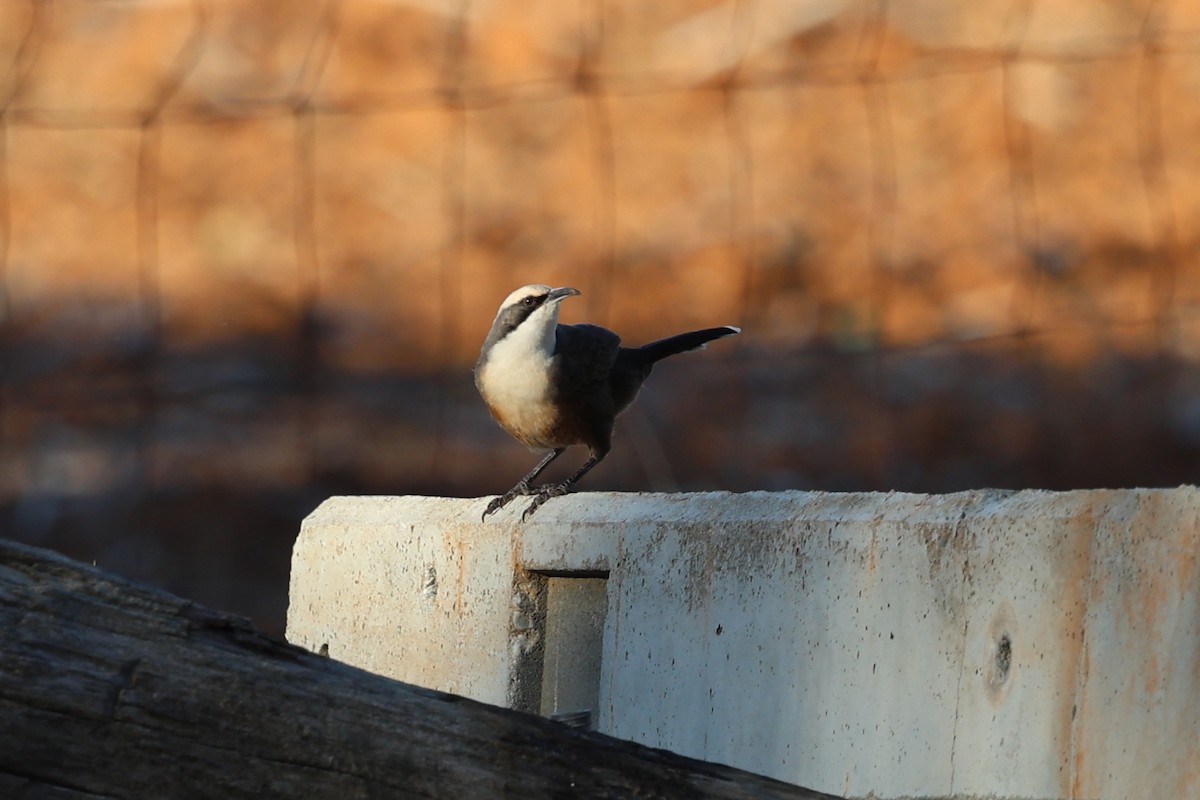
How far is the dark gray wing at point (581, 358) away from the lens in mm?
4605

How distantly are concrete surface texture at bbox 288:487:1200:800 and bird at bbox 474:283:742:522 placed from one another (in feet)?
1.42

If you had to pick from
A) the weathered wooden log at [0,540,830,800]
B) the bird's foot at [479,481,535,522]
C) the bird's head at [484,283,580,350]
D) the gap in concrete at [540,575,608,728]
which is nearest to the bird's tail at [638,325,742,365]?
the bird's head at [484,283,580,350]

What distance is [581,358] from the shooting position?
15.2 ft

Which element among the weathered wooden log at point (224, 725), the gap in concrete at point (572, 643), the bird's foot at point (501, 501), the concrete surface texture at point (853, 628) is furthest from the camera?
the bird's foot at point (501, 501)

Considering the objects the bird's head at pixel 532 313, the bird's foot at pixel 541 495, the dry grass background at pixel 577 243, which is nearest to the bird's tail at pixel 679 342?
the bird's head at pixel 532 313

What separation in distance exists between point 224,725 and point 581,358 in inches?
106

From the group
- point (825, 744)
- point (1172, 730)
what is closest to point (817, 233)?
point (825, 744)

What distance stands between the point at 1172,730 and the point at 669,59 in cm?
471

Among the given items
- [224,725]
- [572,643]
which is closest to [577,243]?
[572,643]

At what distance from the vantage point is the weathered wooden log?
1959 mm

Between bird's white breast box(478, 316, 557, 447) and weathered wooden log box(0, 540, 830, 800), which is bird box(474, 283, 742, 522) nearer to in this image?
bird's white breast box(478, 316, 557, 447)

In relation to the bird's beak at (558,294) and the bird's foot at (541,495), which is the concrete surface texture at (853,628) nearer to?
the bird's foot at (541,495)

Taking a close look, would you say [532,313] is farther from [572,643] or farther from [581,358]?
[572,643]

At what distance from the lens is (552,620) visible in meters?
3.93
